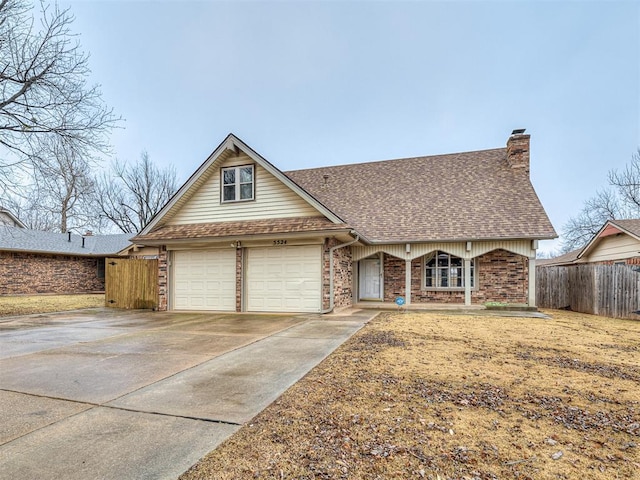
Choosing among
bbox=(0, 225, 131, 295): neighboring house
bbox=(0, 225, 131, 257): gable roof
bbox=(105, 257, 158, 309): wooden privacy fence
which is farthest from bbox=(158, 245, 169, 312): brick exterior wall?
bbox=(0, 225, 131, 295): neighboring house

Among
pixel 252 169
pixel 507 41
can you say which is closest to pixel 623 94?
pixel 507 41

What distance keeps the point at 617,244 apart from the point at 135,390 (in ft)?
60.2

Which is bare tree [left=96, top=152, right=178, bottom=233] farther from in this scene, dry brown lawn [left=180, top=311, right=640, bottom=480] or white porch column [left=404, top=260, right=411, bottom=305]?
dry brown lawn [left=180, top=311, right=640, bottom=480]

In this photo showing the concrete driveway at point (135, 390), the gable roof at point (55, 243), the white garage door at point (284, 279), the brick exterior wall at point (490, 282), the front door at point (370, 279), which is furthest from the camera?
the gable roof at point (55, 243)

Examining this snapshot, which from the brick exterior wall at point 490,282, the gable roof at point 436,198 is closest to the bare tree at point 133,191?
the gable roof at point 436,198

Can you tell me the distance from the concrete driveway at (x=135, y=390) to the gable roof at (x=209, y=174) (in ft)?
13.9

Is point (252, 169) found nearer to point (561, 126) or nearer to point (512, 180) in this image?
point (512, 180)

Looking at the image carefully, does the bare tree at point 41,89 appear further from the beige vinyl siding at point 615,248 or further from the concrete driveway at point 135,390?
the beige vinyl siding at point 615,248

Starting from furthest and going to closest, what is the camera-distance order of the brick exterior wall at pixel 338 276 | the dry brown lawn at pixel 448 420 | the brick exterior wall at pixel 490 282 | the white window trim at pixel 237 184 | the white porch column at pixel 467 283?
the brick exterior wall at pixel 490 282 < the white porch column at pixel 467 283 < the white window trim at pixel 237 184 < the brick exterior wall at pixel 338 276 < the dry brown lawn at pixel 448 420

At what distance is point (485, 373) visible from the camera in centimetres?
460

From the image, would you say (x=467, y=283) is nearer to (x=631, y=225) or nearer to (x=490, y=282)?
(x=490, y=282)

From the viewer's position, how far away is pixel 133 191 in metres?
33.0

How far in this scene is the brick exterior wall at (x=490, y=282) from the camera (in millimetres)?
12773

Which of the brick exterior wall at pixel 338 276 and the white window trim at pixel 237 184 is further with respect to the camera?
the white window trim at pixel 237 184
